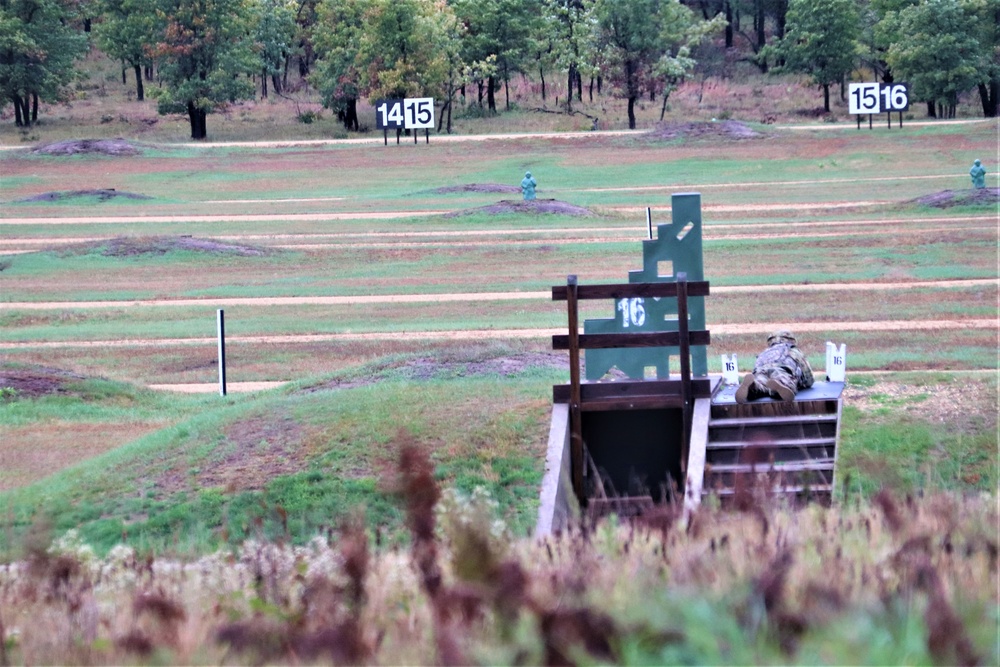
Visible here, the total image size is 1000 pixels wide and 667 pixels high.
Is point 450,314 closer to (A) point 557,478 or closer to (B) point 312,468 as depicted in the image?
(B) point 312,468

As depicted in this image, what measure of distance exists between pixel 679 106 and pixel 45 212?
134ft

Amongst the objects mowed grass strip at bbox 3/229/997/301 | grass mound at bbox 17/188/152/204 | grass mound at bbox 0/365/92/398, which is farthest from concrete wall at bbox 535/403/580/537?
grass mound at bbox 17/188/152/204

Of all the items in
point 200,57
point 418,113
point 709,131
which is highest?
point 200,57

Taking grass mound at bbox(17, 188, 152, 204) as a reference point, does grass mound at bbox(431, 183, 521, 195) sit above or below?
below

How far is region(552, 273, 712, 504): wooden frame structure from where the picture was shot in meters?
10.5

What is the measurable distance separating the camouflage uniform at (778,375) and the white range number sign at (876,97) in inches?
1876

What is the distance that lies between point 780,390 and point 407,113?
4860cm

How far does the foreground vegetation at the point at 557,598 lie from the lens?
12.6 feet

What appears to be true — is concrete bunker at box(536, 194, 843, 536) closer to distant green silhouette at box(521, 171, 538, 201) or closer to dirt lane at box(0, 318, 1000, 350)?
dirt lane at box(0, 318, 1000, 350)

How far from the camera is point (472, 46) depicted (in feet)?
242

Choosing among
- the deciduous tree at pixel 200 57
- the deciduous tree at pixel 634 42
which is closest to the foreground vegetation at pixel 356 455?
the deciduous tree at pixel 634 42

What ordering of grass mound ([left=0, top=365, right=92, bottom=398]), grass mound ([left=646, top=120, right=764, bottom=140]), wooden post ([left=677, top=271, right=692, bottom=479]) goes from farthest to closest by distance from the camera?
grass mound ([left=646, top=120, right=764, bottom=140]) → grass mound ([left=0, top=365, right=92, bottom=398]) → wooden post ([left=677, top=271, right=692, bottom=479])

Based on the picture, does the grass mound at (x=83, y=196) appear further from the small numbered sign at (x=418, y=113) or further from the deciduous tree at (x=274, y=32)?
the deciduous tree at (x=274, y=32)

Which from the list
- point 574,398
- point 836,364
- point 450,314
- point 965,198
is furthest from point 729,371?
point 965,198
